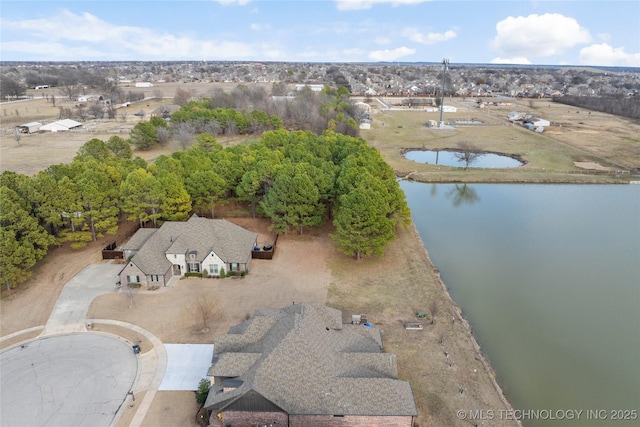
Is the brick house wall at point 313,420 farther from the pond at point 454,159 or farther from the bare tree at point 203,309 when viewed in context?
the pond at point 454,159

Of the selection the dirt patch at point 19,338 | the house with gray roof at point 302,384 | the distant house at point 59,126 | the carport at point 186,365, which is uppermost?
the distant house at point 59,126

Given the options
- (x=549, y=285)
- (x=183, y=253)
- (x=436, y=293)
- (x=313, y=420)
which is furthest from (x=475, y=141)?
(x=313, y=420)

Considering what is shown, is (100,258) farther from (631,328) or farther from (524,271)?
(631,328)

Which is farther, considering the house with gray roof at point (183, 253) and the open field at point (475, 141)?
the open field at point (475, 141)

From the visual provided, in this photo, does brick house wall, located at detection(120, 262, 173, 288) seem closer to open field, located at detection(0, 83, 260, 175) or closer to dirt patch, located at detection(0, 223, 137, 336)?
dirt patch, located at detection(0, 223, 137, 336)

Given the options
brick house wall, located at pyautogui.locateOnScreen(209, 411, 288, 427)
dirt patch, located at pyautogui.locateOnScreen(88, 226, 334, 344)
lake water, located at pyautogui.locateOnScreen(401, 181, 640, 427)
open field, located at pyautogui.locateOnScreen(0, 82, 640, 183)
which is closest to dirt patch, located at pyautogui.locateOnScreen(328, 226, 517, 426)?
lake water, located at pyautogui.locateOnScreen(401, 181, 640, 427)

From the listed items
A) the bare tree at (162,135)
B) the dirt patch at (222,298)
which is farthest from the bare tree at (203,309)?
the bare tree at (162,135)

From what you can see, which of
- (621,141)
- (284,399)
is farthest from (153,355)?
(621,141)

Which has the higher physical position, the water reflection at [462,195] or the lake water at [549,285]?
the water reflection at [462,195]
